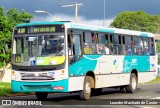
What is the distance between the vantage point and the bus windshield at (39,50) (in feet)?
54.6

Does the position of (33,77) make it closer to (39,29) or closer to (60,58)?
(60,58)

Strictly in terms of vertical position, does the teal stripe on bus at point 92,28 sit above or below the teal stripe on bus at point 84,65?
above

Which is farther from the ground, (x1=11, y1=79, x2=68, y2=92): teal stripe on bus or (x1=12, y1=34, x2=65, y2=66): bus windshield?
(x1=12, y1=34, x2=65, y2=66): bus windshield

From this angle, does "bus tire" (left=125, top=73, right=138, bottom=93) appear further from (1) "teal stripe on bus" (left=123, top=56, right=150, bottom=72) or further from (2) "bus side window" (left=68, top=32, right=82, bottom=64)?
(2) "bus side window" (left=68, top=32, right=82, bottom=64)

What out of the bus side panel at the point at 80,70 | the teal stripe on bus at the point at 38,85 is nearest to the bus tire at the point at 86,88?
the bus side panel at the point at 80,70

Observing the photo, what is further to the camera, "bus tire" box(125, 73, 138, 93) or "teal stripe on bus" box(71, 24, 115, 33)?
"bus tire" box(125, 73, 138, 93)

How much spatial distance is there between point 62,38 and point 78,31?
1269 mm

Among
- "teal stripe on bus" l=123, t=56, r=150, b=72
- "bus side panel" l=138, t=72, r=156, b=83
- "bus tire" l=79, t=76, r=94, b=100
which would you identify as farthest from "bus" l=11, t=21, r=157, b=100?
"bus side panel" l=138, t=72, r=156, b=83

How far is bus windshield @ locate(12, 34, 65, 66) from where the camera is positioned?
54.6ft

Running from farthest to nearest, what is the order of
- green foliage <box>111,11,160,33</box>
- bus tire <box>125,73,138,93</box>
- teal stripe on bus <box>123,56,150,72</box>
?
green foliage <box>111,11,160,33</box>, bus tire <box>125,73,138,93</box>, teal stripe on bus <box>123,56,150,72</box>

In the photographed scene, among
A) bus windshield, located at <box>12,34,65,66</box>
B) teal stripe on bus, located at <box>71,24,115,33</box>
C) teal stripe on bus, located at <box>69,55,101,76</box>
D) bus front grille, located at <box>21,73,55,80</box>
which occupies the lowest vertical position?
bus front grille, located at <box>21,73,55,80</box>

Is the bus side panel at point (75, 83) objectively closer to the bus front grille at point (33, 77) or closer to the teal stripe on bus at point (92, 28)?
the bus front grille at point (33, 77)

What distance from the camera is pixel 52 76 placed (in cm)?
1659

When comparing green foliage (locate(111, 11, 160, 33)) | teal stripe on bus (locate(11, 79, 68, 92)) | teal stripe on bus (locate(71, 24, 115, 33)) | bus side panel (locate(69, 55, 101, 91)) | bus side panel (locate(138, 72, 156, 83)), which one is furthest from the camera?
green foliage (locate(111, 11, 160, 33))
